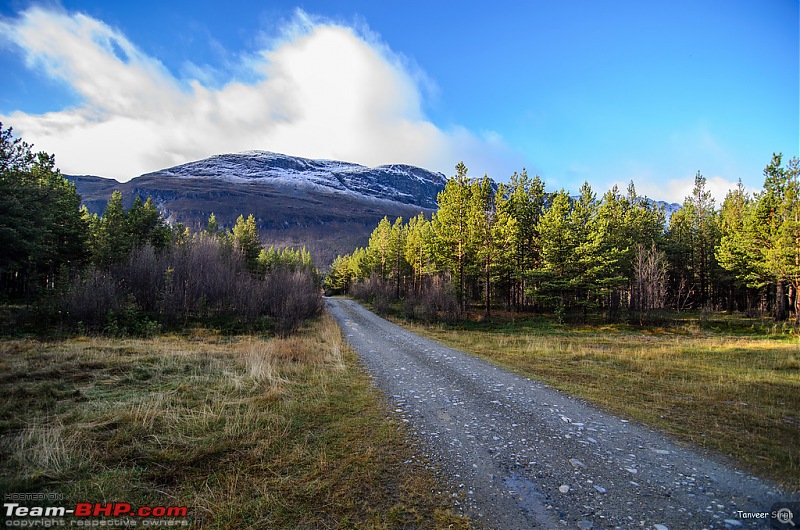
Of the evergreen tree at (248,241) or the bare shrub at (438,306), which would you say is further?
the evergreen tree at (248,241)

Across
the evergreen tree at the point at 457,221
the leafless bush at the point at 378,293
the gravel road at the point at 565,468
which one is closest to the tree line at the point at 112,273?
the leafless bush at the point at 378,293

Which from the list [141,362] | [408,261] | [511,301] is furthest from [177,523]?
[408,261]

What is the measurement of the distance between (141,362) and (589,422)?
42.9 ft

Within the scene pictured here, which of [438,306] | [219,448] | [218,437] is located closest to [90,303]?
[218,437]

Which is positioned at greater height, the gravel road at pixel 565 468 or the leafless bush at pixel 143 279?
the leafless bush at pixel 143 279

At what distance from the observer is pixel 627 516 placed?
3.80 m

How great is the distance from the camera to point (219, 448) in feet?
17.0

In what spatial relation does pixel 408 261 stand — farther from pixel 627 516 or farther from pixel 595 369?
pixel 627 516

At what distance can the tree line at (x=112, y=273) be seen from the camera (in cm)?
2022

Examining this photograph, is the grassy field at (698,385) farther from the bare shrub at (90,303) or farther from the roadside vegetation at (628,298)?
the bare shrub at (90,303)

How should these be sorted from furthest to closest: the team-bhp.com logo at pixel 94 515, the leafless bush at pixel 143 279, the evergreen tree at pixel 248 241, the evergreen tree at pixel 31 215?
the evergreen tree at pixel 248 241
the leafless bush at pixel 143 279
the evergreen tree at pixel 31 215
the team-bhp.com logo at pixel 94 515

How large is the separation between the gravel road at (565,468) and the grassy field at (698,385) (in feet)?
2.79

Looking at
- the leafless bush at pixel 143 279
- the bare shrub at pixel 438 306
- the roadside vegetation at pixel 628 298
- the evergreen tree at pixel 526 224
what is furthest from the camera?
the evergreen tree at pixel 526 224

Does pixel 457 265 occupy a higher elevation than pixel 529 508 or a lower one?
higher
